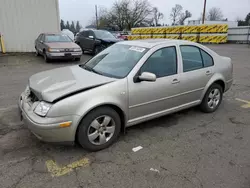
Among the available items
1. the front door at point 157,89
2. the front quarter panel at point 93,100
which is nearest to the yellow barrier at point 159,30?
the front door at point 157,89

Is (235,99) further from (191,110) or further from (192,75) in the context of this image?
(192,75)

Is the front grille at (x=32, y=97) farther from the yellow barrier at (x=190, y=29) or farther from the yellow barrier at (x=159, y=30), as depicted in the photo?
the yellow barrier at (x=159, y=30)

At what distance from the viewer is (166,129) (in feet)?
12.0

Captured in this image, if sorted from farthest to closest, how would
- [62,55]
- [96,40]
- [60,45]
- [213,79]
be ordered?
1. [96,40]
2. [60,45]
3. [62,55]
4. [213,79]

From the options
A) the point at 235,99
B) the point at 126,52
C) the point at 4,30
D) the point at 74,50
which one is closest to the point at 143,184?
the point at 126,52

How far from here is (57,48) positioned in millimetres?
10125

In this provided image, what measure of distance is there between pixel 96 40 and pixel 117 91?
1032 cm

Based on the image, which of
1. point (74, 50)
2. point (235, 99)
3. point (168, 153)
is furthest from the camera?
point (74, 50)

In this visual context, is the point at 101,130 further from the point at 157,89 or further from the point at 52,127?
the point at 157,89

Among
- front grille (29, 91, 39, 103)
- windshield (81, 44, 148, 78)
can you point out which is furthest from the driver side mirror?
front grille (29, 91, 39, 103)

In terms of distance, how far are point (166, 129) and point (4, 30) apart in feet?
43.5

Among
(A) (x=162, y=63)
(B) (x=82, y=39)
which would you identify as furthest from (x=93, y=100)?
(B) (x=82, y=39)

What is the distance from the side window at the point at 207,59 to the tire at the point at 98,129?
2.22 metres

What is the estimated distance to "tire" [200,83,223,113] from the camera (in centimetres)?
423
